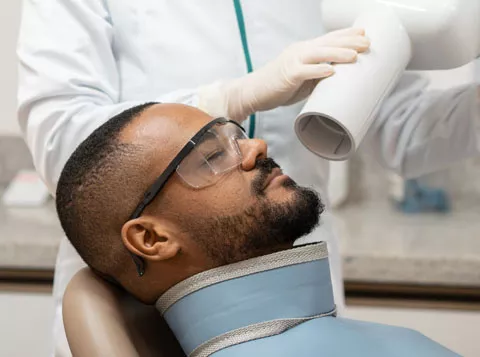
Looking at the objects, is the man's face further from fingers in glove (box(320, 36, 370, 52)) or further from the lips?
fingers in glove (box(320, 36, 370, 52))

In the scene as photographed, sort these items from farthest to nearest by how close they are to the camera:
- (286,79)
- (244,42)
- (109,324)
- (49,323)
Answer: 1. (49,323)
2. (244,42)
3. (286,79)
4. (109,324)

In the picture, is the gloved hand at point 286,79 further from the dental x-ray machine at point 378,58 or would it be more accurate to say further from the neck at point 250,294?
the neck at point 250,294

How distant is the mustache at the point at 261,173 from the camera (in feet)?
3.49

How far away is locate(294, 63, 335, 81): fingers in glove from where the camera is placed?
1.10 metres

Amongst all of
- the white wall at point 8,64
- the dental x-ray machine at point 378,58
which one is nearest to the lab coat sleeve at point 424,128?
the dental x-ray machine at point 378,58

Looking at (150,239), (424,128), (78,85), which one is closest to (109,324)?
(150,239)

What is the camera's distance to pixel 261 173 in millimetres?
1079

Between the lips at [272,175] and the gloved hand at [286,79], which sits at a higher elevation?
the gloved hand at [286,79]

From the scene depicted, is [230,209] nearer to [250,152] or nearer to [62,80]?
[250,152]

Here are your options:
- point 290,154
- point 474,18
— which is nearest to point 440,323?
point 290,154

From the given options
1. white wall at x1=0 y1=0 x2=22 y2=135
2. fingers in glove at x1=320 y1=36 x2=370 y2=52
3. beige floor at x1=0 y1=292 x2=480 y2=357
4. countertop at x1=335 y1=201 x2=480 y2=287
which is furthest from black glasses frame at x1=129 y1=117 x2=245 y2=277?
white wall at x1=0 y1=0 x2=22 y2=135

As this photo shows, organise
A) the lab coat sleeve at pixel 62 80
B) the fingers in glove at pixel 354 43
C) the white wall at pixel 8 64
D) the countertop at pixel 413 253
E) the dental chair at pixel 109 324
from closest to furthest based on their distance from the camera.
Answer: the dental chair at pixel 109 324, the fingers in glove at pixel 354 43, the lab coat sleeve at pixel 62 80, the countertop at pixel 413 253, the white wall at pixel 8 64

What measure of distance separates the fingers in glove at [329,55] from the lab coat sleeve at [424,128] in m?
0.32

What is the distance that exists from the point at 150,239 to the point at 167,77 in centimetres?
37
